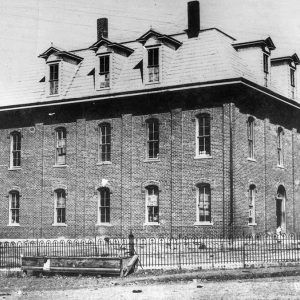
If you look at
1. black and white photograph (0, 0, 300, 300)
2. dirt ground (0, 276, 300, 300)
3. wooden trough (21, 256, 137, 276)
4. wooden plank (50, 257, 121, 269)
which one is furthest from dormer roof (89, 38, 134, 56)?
dirt ground (0, 276, 300, 300)

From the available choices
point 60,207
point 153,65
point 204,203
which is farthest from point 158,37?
point 60,207

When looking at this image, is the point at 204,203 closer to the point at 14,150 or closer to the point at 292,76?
the point at 292,76

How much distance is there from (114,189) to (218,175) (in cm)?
563

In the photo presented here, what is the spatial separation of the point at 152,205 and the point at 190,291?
616 inches

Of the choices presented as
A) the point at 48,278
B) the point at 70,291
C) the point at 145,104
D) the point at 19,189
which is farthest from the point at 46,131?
the point at 70,291

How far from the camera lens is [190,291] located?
1438cm

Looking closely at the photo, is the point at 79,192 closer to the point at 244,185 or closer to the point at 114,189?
the point at 114,189

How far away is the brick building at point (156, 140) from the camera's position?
28484 mm

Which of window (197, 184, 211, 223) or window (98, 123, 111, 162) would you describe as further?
window (98, 123, 111, 162)

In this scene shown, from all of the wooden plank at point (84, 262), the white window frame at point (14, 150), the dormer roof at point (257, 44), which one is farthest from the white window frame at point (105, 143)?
the wooden plank at point (84, 262)

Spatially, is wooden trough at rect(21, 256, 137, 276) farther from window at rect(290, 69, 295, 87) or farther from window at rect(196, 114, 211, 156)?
window at rect(290, 69, 295, 87)

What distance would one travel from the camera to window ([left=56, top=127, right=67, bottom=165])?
3288 cm

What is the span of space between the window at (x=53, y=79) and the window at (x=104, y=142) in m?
3.68

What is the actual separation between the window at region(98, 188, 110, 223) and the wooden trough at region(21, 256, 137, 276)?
12.3m
